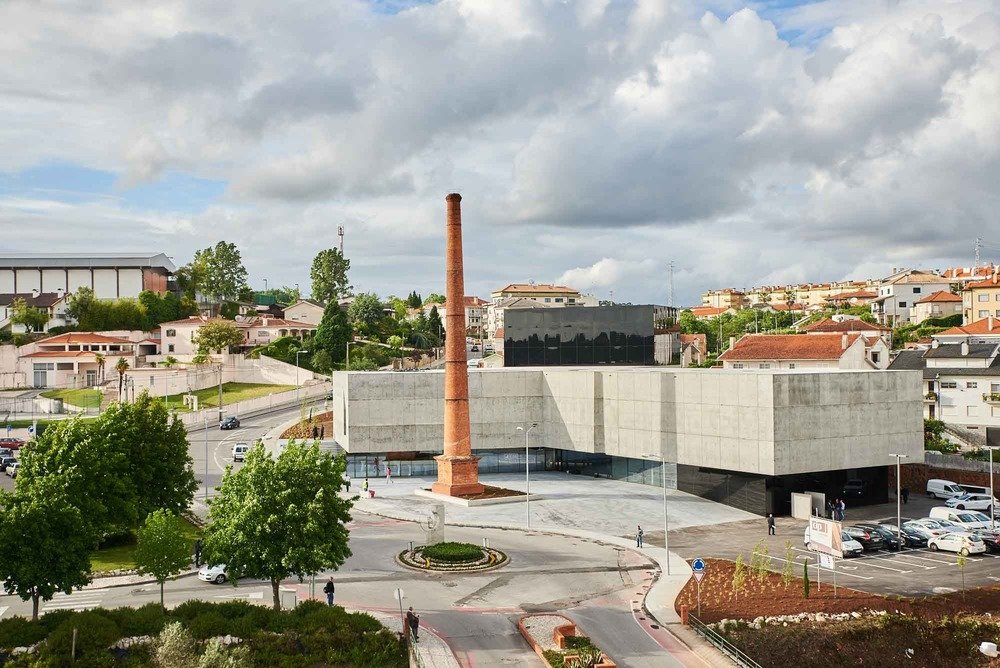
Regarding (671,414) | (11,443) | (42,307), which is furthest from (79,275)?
(671,414)

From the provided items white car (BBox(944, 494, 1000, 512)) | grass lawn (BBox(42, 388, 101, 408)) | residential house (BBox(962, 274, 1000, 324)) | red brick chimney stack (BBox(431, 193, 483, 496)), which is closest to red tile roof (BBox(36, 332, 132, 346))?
grass lawn (BBox(42, 388, 101, 408))

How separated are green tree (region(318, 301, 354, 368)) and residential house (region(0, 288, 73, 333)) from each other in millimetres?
42288

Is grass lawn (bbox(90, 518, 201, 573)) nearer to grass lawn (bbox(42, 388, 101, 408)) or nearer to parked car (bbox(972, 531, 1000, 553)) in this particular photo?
parked car (bbox(972, 531, 1000, 553))

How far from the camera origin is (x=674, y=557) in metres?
44.1

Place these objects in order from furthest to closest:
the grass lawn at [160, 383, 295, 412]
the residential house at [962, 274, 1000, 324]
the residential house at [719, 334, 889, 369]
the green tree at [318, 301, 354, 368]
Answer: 1. the green tree at [318, 301, 354, 368]
2. the residential house at [962, 274, 1000, 324]
3. the grass lawn at [160, 383, 295, 412]
4. the residential house at [719, 334, 889, 369]

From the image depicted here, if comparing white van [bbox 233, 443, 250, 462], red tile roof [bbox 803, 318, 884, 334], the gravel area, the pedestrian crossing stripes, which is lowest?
the pedestrian crossing stripes

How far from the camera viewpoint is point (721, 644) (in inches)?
1214

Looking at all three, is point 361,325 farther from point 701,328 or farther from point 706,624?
point 706,624

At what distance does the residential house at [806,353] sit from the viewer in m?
99.5

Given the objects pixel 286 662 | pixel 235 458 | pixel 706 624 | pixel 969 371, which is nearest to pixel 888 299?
pixel 969 371

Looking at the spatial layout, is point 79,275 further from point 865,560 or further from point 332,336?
point 865,560

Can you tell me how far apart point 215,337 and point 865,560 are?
306ft

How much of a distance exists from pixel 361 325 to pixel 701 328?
68.1m

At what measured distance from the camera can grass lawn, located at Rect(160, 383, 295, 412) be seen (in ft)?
343
